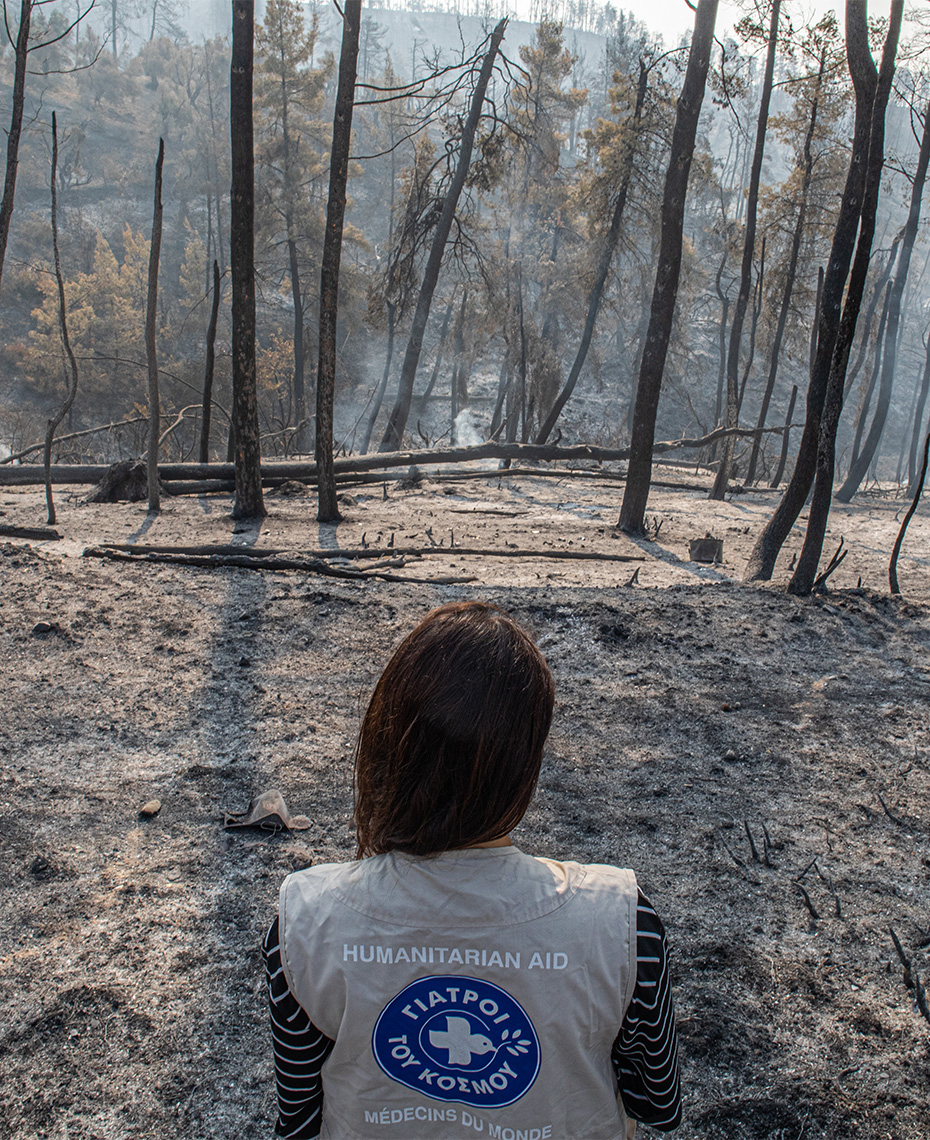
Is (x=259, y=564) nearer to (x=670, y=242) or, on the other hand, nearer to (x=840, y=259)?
(x=840, y=259)

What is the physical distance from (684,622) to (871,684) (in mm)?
1350

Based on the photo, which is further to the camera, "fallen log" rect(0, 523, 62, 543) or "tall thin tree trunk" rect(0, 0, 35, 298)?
"tall thin tree trunk" rect(0, 0, 35, 298)

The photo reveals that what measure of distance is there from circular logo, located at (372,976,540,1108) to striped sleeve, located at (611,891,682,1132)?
154mm

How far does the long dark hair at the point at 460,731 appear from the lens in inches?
40.9

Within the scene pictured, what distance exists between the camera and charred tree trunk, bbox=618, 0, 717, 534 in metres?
8.94

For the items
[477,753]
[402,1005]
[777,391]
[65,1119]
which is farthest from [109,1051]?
[777,391]

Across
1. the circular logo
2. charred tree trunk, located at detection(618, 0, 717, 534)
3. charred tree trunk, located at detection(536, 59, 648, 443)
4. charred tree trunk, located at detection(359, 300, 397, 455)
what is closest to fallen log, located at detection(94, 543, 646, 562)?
charred tree trunk, located at detection(618, 0, 717, 534)

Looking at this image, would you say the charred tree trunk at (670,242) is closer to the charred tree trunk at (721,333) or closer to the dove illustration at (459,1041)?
the dove illustration at (459,1041)

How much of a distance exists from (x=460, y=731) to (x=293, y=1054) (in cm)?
55

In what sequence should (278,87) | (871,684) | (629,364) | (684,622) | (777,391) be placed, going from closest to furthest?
(871,684)
(684,622)
(278,87)
(629,364)
(777,391)

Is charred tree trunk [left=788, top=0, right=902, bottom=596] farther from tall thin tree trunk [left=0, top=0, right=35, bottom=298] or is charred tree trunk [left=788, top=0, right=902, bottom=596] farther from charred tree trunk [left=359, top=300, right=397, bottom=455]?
charred tree trunk [left=359, top=300, right=397, bottom=455]

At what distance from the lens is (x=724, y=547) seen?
10219 millimetres

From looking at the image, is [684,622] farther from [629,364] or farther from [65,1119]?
[629,364]

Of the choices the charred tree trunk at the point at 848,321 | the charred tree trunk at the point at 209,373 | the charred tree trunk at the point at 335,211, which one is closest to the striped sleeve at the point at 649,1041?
the charred tree trunk at the point at 848,321
